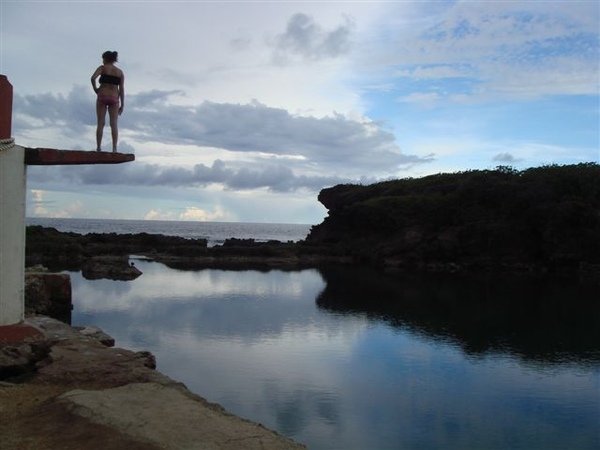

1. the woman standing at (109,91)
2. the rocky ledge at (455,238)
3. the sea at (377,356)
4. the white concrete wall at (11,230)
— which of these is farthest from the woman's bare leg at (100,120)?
the rocky ledge at (455,238)

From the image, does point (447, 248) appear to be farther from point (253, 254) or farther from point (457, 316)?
point (457, 316)

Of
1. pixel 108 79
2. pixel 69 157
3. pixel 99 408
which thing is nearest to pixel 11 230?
pixel 69 157

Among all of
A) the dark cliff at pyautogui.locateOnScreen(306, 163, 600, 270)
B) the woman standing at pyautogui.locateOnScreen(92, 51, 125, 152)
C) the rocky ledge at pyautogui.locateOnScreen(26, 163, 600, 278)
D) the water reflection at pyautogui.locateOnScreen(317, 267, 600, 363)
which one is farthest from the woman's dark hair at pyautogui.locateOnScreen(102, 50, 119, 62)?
the dark cliff at pyautogui.locateOnScreen(306, 163, 600, 270)

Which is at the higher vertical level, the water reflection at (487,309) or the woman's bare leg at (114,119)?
the woman's bare leg at (114,119)

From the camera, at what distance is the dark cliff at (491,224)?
2117 inches

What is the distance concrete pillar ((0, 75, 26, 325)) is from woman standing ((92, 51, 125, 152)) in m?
1.46

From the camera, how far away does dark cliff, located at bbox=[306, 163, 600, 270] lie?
53781mm

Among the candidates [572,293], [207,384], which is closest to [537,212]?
[572,293]

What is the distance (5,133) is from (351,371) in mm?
11161

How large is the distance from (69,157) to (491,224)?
51674 mm

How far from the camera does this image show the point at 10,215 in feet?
→ 32.0

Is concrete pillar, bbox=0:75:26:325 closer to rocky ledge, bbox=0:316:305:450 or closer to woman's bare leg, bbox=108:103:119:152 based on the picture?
rocky ledge, bbox=0:316:305:450

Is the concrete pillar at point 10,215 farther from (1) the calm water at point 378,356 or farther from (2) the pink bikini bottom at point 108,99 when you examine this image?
(1) the calm water at point 378,356

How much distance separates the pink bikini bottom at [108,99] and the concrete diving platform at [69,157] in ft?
2.95
